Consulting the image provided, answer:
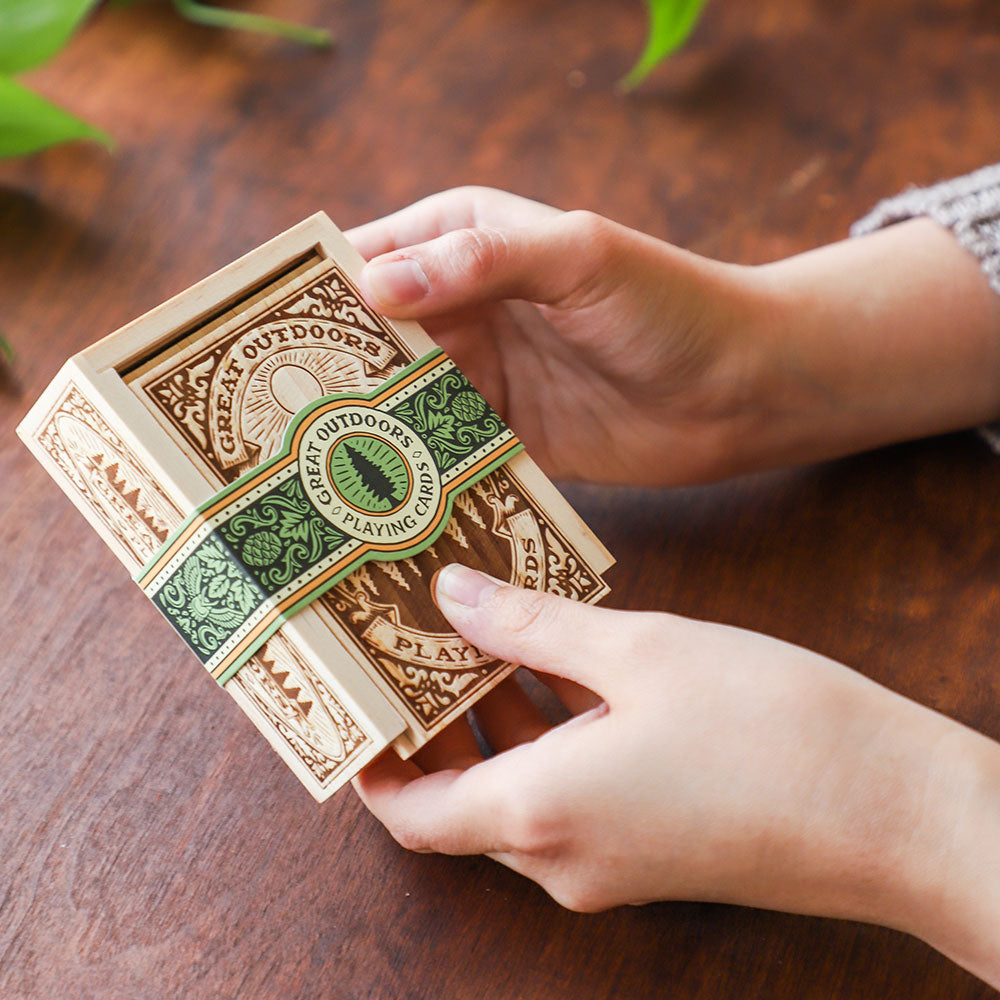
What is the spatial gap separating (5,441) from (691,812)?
1.74 feet

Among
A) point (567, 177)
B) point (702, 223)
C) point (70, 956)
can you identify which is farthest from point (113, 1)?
point (70, 956)

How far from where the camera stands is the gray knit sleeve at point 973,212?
2.26 ft

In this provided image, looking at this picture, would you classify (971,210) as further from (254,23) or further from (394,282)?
(254,23)

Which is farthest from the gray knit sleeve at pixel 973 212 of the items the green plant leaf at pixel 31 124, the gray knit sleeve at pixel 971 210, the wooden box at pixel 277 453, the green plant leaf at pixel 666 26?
the green plant leaf at pixel 31 124

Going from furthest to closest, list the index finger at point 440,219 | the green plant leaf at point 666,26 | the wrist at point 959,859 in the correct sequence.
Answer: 1. the green plant leaf at point 666,26
2. the index finger at point 440,219
3. the wrist at point 959,859

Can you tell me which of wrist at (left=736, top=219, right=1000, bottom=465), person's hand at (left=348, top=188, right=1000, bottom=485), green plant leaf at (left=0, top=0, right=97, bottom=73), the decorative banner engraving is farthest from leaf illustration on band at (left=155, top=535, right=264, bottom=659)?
green plant leaf at (left=0, top=0, right=97, bottom=73)

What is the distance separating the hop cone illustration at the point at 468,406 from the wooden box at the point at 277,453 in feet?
0.11

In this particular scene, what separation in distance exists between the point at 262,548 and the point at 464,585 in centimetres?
10

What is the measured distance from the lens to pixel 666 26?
2.75 ft

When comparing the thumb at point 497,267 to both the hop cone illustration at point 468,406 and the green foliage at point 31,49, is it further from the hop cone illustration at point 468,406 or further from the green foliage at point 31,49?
the green foliage at point 31,49

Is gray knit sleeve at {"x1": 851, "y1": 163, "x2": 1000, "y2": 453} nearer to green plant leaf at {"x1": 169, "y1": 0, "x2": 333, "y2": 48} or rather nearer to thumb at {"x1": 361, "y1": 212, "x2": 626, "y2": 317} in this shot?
thumb at {"x1": 361, "y1": 212, "x2": 626, "y2": 317}

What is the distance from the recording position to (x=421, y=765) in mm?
582

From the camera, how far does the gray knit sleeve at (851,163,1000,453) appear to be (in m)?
0.69

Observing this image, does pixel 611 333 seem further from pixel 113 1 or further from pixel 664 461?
pixel 113 1
